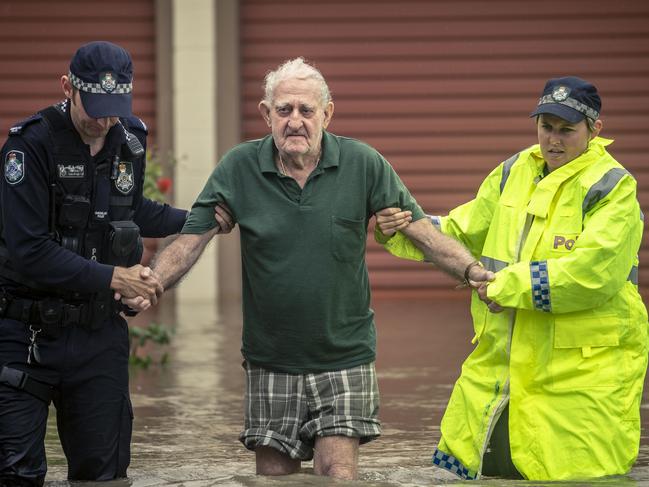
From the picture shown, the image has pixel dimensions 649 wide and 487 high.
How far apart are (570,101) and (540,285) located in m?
0.82

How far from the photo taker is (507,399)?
5.82 meters

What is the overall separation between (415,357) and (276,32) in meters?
5.02

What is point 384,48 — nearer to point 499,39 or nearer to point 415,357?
point 499,39

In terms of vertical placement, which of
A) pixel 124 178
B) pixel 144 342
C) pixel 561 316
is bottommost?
pixel 144 342

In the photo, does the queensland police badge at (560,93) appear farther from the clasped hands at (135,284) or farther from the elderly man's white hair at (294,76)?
the clasped hands at (135,284)

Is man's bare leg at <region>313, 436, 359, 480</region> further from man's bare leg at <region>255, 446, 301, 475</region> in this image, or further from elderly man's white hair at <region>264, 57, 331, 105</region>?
elderly man's white hair at <region>264, 57, 331, 105</region>

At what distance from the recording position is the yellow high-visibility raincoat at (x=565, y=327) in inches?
219

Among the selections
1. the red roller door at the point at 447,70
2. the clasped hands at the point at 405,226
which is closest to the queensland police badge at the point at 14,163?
the clasped hands at the point at 405,226

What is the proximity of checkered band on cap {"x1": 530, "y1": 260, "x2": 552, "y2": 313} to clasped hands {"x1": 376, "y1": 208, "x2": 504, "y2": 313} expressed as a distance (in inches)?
7.9

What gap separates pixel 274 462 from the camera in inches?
219

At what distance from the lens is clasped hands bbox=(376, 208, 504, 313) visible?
5543 millimetres

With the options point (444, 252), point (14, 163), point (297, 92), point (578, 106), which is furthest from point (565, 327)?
Result: point (14, 163)

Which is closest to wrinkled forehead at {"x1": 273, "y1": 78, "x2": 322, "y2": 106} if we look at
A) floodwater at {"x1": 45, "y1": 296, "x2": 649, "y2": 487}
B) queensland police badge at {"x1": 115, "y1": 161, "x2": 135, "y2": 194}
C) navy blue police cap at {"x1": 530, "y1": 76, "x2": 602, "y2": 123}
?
queensland police badge at {"x1": 115, "y1": 161, "x2": 135, "y2": 194}

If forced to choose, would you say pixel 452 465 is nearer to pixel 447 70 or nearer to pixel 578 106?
pixel 578 106
